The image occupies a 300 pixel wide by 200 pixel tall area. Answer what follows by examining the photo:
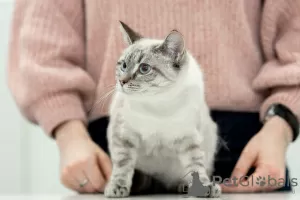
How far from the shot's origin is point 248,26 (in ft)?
2.90

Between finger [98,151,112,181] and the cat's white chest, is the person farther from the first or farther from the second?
the cat's white chest

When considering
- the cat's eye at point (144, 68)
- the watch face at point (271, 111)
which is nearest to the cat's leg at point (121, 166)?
the cat's eye at point (144, 68)

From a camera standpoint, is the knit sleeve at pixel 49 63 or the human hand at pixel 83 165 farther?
the knit sleeve at pixel 49 63

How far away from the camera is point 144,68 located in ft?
2.09

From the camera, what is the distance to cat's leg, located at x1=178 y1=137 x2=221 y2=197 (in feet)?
2.16

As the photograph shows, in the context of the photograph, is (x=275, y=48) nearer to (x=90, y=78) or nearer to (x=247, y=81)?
(x=247, y=81)

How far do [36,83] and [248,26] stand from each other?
38 centimetres

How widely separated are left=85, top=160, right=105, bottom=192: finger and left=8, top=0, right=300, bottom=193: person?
14mm

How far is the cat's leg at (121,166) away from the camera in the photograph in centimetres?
68

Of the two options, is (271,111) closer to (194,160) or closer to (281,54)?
(281,54)

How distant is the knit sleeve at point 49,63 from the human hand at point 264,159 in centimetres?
29

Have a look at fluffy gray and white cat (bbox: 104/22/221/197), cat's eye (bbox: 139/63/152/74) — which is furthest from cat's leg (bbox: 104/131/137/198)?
cat's eye (bbox: 139/63/152/74)

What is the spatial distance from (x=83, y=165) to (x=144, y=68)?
202 millimetres

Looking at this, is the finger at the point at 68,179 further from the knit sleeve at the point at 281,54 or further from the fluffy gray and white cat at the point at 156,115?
the knit sleeve at the point at 281,54
